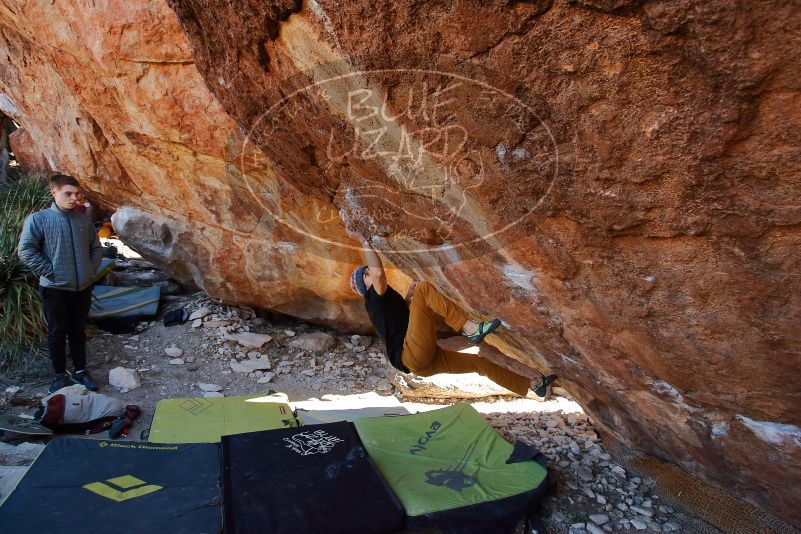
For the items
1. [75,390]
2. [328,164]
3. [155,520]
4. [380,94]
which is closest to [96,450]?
[155,520]

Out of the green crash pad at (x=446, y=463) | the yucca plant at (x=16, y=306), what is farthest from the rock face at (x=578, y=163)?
the yucca plant at (x=16, y=306)

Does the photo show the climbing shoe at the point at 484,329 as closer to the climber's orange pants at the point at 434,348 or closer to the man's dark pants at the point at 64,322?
the climber's orange pants at the point at 434,348

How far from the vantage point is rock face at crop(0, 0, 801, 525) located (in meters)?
1.45

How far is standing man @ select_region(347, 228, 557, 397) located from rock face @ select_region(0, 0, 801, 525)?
0.17m

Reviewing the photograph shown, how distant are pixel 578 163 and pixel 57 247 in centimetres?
348

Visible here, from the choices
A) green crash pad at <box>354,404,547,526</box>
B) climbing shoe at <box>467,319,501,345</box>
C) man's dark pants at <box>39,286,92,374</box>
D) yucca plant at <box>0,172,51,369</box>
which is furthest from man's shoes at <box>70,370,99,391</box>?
climbing shoe at <box>467,319,501,345</box>

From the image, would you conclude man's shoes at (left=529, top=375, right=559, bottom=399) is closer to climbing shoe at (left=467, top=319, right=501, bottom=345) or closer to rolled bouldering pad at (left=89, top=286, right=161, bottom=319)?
climbing shoe at (left=467, top=319, right=501, bottom=345)

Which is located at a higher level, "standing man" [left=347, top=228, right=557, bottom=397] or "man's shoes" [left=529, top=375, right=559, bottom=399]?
"standing man" [left=347, top=228, right=557, bottom=397]

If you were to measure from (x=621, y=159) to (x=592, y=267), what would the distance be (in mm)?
579

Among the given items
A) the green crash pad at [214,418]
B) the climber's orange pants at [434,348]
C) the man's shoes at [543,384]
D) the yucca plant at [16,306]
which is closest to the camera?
the climber's orange pants at [434,348]

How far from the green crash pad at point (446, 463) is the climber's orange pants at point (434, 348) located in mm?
387

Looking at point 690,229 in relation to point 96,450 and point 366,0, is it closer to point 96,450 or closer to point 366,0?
point 366,0

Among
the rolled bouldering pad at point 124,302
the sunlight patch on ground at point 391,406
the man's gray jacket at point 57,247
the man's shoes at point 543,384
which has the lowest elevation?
the sunlight patch on ground at point 391,406

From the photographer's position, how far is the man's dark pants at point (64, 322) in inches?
151
